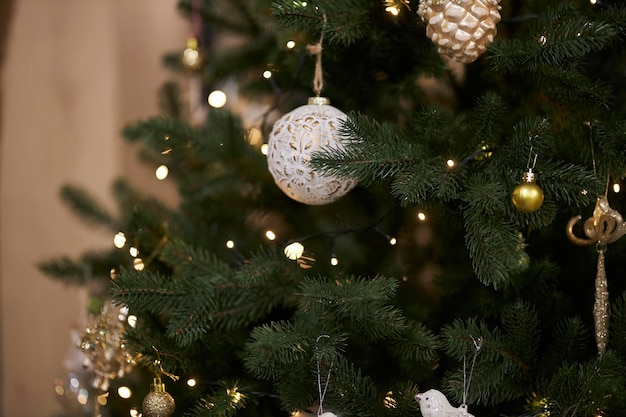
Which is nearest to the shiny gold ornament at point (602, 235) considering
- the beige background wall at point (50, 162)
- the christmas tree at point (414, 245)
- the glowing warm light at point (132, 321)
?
the christmas tree at point (414, 245)

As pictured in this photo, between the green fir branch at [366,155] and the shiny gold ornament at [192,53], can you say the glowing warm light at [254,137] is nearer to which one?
the shiny gold ornament at [192,53]

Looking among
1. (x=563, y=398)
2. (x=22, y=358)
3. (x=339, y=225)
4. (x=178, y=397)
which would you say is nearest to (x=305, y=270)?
(x=339, y=225)

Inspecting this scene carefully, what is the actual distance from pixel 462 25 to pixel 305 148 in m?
0.18

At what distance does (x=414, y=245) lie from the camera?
0.87m

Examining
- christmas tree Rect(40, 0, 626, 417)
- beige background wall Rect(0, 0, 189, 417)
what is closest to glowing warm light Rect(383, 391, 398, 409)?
christmas tree Rect(40, 0, 626, 417)

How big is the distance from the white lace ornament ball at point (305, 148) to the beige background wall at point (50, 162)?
91 cm

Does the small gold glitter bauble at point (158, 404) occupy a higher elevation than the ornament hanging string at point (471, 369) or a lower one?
lower

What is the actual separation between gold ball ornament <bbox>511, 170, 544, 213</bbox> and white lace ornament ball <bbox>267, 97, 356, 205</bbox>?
0.54ft

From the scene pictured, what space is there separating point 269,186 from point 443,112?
0.98 feet

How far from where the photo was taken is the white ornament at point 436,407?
1.77 feet

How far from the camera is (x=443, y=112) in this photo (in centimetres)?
64

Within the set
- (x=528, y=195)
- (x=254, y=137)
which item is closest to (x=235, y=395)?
(x=528, y=195)

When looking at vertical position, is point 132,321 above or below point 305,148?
below

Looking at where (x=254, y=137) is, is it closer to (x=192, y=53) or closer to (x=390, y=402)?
(x=192, y=53)
